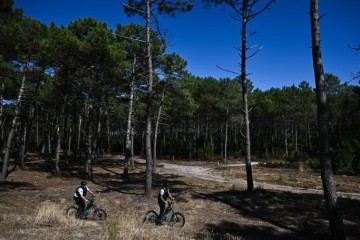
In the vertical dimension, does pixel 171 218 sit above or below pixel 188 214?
above

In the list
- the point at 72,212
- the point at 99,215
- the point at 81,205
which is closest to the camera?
the point at 99,215

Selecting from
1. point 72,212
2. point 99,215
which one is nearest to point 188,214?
point 99,215

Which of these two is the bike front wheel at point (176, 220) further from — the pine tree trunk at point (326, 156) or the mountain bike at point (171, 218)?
the pine tree trunk at point (326, 156)

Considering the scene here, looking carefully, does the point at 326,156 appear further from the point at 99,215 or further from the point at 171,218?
the point at 99,215

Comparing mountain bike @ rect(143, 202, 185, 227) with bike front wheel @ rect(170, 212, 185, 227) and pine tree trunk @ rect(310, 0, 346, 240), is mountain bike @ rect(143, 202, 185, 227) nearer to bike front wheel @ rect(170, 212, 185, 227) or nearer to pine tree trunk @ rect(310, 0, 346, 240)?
bike front wheel @ rect(170, 212, 185, 227)

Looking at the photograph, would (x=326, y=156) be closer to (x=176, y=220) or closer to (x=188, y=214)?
(x=176, y=220)

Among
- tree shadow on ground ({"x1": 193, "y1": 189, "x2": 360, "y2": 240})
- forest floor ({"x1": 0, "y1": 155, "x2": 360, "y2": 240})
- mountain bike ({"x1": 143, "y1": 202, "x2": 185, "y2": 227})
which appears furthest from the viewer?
mountain bike ({"x1": 143, "y1": 202, "x2": 185, "y2": 227})

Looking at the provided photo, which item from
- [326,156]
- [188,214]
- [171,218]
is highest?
[326,156]

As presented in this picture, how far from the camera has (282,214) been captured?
15633 mm

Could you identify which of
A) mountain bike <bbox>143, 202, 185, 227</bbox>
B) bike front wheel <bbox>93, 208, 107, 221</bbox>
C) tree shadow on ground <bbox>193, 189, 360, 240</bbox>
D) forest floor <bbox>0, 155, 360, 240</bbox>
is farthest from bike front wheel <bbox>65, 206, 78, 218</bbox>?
tree shadow on ground <bbox>193, 189, 360, 240</bbox>

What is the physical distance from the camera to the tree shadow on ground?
12.9 metres

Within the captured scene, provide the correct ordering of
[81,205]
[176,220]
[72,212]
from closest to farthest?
[176,220], [81,205], [72,212]

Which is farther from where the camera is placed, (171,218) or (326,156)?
(171,218)

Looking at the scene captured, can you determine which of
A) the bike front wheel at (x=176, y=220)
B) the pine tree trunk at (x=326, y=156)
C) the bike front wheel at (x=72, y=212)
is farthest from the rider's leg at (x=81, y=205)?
the pine tree trunk at (x=326, y=156)
